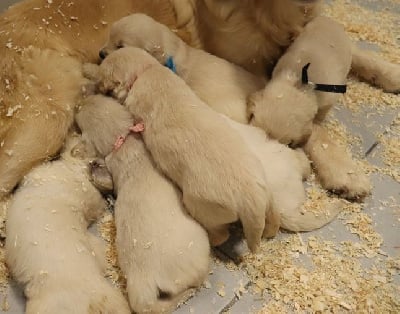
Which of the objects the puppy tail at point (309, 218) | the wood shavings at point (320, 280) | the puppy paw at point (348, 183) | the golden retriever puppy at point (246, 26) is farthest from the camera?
the golden retriever puppy at point (246, 26)

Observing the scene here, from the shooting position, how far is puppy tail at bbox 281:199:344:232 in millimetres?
1520

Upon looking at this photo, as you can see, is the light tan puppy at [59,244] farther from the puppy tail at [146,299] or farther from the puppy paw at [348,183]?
the puppy paw at [348,183]

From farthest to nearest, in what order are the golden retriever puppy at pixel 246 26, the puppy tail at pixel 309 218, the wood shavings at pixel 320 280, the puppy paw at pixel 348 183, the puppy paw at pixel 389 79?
the puppy paw at pixel 389 79
the golden retriever puppy at pixel 246 26
the puppy paw at pixel 348 183
the puppy tail at pixel 309 218
the wood shavings at pixel 320 280

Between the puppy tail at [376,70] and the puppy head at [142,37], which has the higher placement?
the puppy head at [142,37]

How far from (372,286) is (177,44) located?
2.95 feet

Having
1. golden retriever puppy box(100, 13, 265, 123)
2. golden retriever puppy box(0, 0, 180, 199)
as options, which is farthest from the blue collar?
golden retriever puppy box(0, 0, 180, 199)

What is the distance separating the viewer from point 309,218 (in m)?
1.55

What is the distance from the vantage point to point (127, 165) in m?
1.48

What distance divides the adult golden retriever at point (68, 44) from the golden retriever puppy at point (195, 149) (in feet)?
0.70

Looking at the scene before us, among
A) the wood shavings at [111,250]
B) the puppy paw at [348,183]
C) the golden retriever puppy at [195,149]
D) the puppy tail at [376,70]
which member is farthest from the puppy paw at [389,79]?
the wood shavings at [111,250]

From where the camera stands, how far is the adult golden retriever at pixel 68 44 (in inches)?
62.6

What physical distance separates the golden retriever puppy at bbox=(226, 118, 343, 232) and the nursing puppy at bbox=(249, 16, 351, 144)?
0.06 meters

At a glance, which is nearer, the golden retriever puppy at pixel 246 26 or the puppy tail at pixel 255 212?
the puppy tail at pixel 255 212

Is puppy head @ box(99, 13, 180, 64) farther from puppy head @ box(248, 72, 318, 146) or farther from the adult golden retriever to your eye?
puppy head @ box(248, 72, 318, 146)
